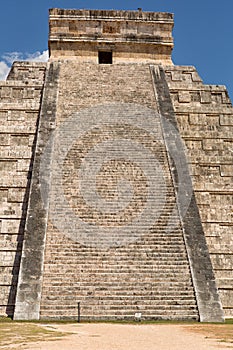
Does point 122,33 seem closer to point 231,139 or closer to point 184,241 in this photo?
point 231,139

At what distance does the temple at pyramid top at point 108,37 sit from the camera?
17859 millimetres

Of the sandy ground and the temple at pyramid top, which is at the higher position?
the temple at pyramid top

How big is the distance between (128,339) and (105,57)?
14.3 m

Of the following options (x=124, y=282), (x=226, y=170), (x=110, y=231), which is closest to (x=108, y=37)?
(x=226, y=170)

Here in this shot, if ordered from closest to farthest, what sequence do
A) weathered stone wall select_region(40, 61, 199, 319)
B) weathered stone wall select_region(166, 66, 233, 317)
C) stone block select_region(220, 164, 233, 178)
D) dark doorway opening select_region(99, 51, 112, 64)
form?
weathered stone wall select_region(40, 61, 199, 319), weathered stone wall select_region(166, 66, 233, 317), stone block select_region(220, 164, 233, 178), dark doorway opening select_region(99, 51, 112, 64)

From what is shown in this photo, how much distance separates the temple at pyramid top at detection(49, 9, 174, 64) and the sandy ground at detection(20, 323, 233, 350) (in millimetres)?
12827

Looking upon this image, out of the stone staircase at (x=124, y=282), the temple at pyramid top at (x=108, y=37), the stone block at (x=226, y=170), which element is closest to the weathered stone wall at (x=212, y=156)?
the stone block at (x=226, y=170)

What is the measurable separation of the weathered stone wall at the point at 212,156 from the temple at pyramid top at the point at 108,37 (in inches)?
96.1

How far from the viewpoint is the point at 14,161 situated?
11758 millimetres

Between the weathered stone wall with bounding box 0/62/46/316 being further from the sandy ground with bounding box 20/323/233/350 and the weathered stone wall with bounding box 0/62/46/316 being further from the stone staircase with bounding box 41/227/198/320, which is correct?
the sandy ground with bounding box 20/323/233/350

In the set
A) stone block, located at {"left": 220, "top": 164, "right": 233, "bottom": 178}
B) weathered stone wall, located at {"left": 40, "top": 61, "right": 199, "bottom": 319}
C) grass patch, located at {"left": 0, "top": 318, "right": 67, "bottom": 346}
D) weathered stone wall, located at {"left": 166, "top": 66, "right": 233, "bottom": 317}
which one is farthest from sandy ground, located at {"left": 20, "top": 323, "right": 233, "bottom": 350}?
stone block, located at {"left": 220, "top": 164, "right": 233, "bottom": 178}

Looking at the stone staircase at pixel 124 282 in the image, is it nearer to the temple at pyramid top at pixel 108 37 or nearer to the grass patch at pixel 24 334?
the grass patch at pixel 24 334

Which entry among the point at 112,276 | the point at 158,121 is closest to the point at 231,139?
the point at 158,121

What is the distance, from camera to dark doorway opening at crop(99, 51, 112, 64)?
59.3 feet
